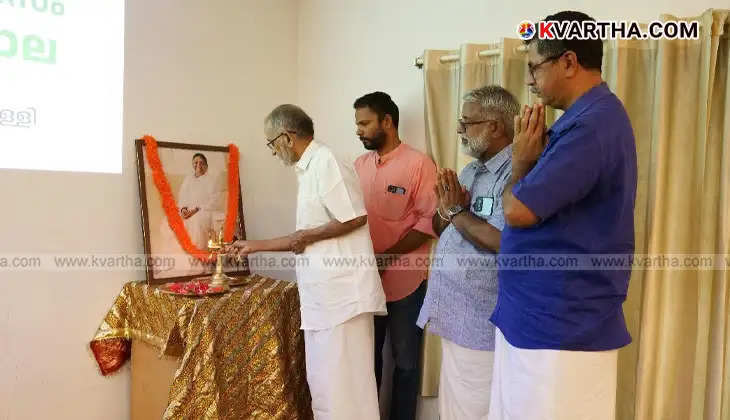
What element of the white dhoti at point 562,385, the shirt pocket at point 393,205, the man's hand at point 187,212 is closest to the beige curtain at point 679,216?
the white dhoti at point 562,385

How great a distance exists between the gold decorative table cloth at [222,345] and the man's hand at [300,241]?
17.6 inches

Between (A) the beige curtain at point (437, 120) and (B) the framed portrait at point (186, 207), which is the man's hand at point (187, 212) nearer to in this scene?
(B) the framed portrait at point (186, 207)

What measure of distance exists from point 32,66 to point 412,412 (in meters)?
2.36

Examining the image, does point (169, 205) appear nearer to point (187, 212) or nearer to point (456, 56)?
point (187, 212)

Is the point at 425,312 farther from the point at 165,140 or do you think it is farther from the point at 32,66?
the point at 32,66

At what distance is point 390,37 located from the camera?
9.18 ft

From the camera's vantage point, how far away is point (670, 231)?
5.89ft

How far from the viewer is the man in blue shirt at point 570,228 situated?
1192mm

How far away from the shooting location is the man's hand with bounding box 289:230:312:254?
83.0 inches

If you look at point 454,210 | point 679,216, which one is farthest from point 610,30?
point 454,210

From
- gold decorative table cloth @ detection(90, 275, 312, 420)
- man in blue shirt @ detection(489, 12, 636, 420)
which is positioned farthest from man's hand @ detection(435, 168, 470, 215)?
gold decorative table cloth @ detection(90, 275, 312, 420)

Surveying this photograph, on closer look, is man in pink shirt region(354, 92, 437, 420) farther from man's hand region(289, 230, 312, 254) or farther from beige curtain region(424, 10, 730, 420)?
beige curtain region(424, 10, 730, 420)

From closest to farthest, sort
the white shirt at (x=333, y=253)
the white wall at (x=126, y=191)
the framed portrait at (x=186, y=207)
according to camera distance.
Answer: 1. the white shirt at (x=333, y=253)
2. the white wall at (x=126, y=191)
3. the framed portrait at (x=186, y=207)

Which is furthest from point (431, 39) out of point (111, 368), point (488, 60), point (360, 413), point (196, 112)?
point (111, 368)
